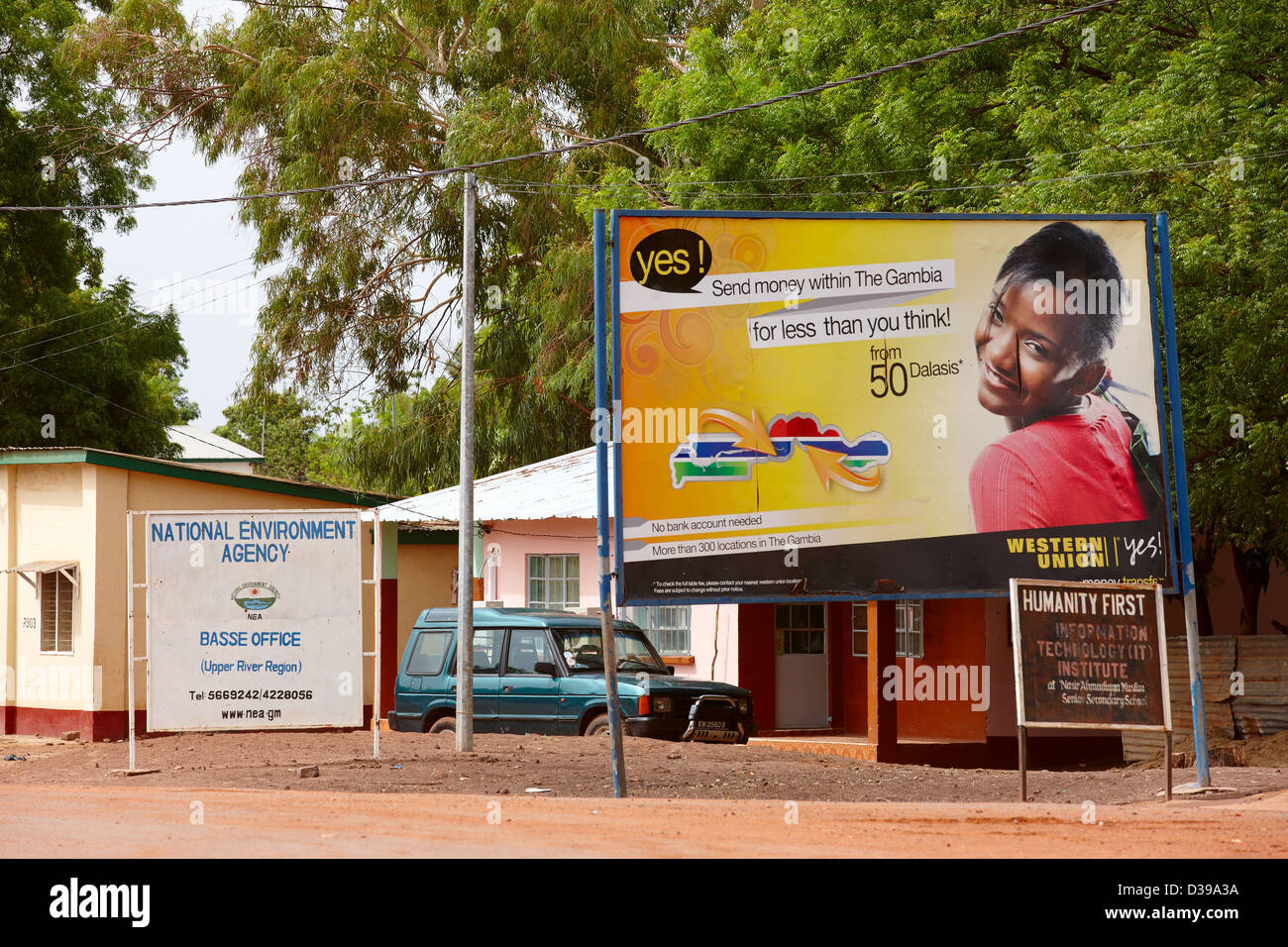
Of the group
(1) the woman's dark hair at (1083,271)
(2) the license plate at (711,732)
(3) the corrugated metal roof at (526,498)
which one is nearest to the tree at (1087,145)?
(1) the woman's dark hair at (1083,271)

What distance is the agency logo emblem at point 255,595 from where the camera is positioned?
15.2 meters

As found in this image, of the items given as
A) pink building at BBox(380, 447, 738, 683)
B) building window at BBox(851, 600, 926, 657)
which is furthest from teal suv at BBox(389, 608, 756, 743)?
building window at BBox(851, 600, 926, 657)

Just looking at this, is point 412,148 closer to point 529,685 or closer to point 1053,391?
point 529,685

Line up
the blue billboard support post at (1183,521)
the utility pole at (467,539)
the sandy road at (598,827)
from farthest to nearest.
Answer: the utility pole at (467,539)
the blue billboard support post at (1183,521)
the sandy road at (598,827)

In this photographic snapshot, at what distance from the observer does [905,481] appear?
43.4 ft

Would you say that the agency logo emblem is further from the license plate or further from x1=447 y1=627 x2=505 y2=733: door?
the license plate

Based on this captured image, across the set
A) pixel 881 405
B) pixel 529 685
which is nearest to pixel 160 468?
pixel 529 685

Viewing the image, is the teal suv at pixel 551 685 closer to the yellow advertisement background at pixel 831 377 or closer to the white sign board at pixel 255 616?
the white sign board at pixel 255 616

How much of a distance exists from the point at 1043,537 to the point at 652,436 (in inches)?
140

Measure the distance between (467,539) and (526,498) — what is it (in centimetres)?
675

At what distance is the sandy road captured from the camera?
895cm

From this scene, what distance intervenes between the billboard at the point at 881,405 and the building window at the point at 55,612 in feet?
44.5

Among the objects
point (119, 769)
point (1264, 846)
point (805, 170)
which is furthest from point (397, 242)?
point (1264, 846)

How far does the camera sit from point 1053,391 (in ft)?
44.0
